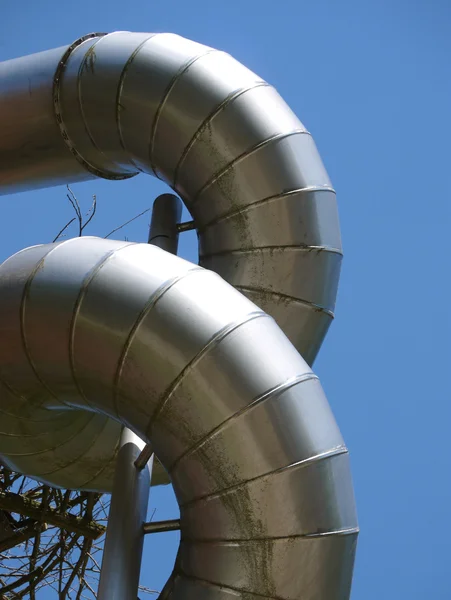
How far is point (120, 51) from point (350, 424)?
25.8 feet

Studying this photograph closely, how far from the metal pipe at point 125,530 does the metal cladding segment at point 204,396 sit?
18 cm

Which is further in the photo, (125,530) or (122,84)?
(122,84)

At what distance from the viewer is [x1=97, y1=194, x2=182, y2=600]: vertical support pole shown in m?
3.21

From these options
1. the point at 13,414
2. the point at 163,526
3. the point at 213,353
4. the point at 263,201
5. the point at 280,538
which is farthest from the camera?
the point at 263,201

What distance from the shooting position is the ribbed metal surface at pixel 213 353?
286 cm

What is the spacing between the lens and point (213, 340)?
2.95 m

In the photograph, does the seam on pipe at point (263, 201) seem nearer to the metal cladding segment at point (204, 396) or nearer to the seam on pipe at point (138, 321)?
the metal cladding segment at point (204, 396)

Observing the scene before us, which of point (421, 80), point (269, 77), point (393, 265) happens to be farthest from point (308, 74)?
point (393, 265)

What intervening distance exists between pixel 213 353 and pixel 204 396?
14 cm

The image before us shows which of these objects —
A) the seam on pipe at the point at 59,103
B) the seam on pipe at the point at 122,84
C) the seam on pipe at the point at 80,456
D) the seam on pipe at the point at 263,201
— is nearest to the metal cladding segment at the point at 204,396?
the seam on pipe at the point at 80,456

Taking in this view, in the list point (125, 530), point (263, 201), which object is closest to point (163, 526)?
point (125, 530)

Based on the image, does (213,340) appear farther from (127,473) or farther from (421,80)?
(421,80)

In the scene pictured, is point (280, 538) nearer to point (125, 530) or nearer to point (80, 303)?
point (125, 530)

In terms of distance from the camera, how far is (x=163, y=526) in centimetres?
332
